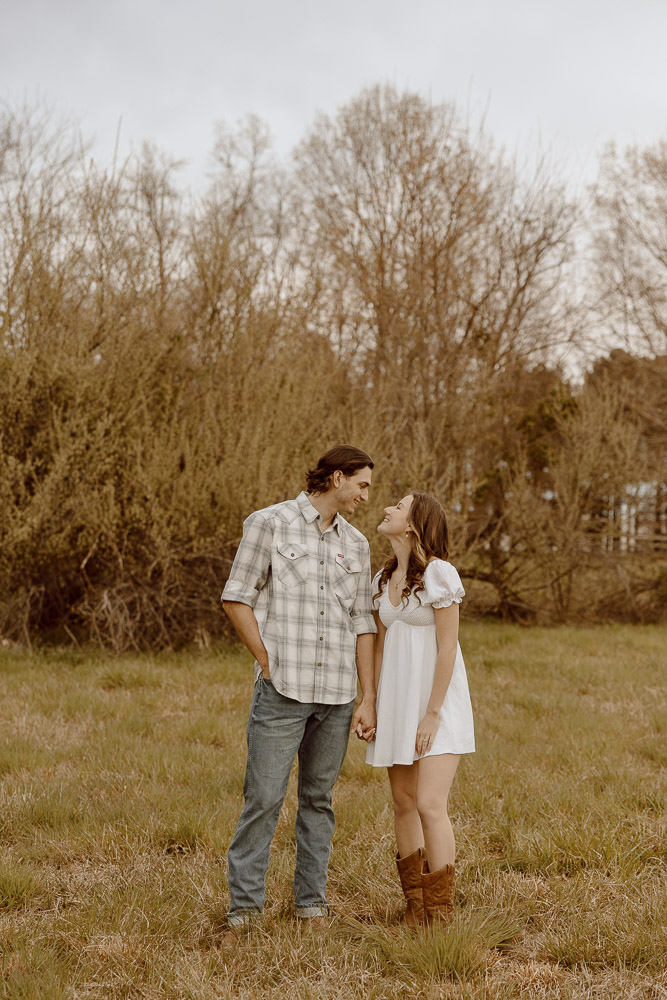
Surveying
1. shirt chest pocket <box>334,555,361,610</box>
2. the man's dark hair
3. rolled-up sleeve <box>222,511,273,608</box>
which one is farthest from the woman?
rolled-up sleeve <box>222,511,273,608</box>

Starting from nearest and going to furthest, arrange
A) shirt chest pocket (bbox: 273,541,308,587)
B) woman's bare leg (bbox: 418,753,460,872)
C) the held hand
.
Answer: woman's bare leg (bbox: 418,753,460,872)
shirt chest pocket (bbox: 273,541,308,587)
the held hand

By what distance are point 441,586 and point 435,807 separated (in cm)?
88

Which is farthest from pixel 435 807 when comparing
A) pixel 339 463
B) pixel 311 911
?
pixel 339 463

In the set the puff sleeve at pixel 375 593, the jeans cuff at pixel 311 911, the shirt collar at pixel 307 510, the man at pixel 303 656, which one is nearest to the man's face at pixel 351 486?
the man at pixel 303 656

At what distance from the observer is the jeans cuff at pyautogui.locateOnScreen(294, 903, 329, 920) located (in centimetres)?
365

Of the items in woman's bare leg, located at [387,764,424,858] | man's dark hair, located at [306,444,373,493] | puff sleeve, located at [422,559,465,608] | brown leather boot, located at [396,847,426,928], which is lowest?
brown leather boot, located at [396,847,426,928]

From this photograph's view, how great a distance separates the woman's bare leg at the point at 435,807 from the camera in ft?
11.1

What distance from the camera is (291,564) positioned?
355 cm

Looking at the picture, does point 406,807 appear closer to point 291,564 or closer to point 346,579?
point 346,579

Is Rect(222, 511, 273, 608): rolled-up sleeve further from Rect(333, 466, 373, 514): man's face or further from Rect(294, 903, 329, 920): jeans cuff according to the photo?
Rect(294, 903, 329, 920): jeans cuff

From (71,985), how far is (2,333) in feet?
24.4

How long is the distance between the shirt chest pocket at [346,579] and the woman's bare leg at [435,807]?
0.73 meters

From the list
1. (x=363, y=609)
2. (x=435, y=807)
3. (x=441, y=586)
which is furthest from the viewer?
(x=363, y=609)

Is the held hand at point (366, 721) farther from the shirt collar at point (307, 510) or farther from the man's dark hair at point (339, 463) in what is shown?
the man's dark hair at point (339, 463)
